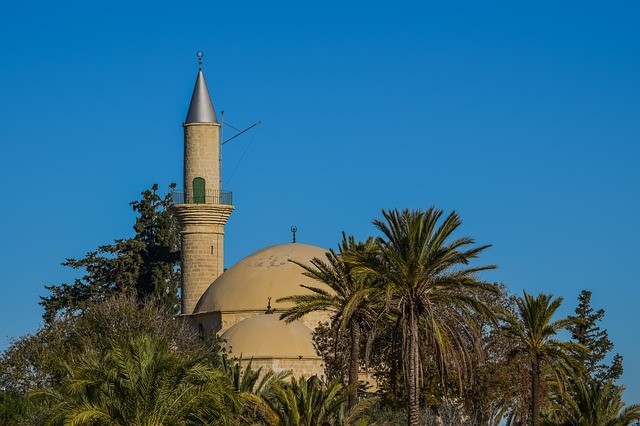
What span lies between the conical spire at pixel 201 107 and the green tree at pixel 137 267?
12.4 metres

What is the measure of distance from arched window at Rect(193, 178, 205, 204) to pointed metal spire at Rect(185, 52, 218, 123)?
2.40 metres

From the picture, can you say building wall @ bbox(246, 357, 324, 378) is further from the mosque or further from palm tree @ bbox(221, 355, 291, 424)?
palm tree @ bbox(221, 355, 291, 424)

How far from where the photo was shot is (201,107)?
196 feet

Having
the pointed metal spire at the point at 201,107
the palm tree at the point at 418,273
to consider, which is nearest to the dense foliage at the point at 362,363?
the palm tree at the point at 418,273

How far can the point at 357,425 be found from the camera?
115ft

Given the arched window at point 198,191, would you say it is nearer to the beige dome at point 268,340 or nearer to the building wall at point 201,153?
the building wall at point 201,153

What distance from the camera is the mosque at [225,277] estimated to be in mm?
50594

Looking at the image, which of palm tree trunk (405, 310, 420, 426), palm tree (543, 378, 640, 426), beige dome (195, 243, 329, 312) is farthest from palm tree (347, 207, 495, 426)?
beige dome (195, 243, 329, 312)

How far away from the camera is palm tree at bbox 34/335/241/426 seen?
33.0 metres

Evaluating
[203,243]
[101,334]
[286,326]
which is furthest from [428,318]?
[203,243]

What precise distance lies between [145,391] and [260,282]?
75.1 ft

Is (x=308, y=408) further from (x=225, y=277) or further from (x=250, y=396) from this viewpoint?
(x=225, y=277)

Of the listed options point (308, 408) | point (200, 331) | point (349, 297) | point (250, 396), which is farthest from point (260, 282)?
point (308, 408)

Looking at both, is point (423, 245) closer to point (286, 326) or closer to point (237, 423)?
point (237, 423)
